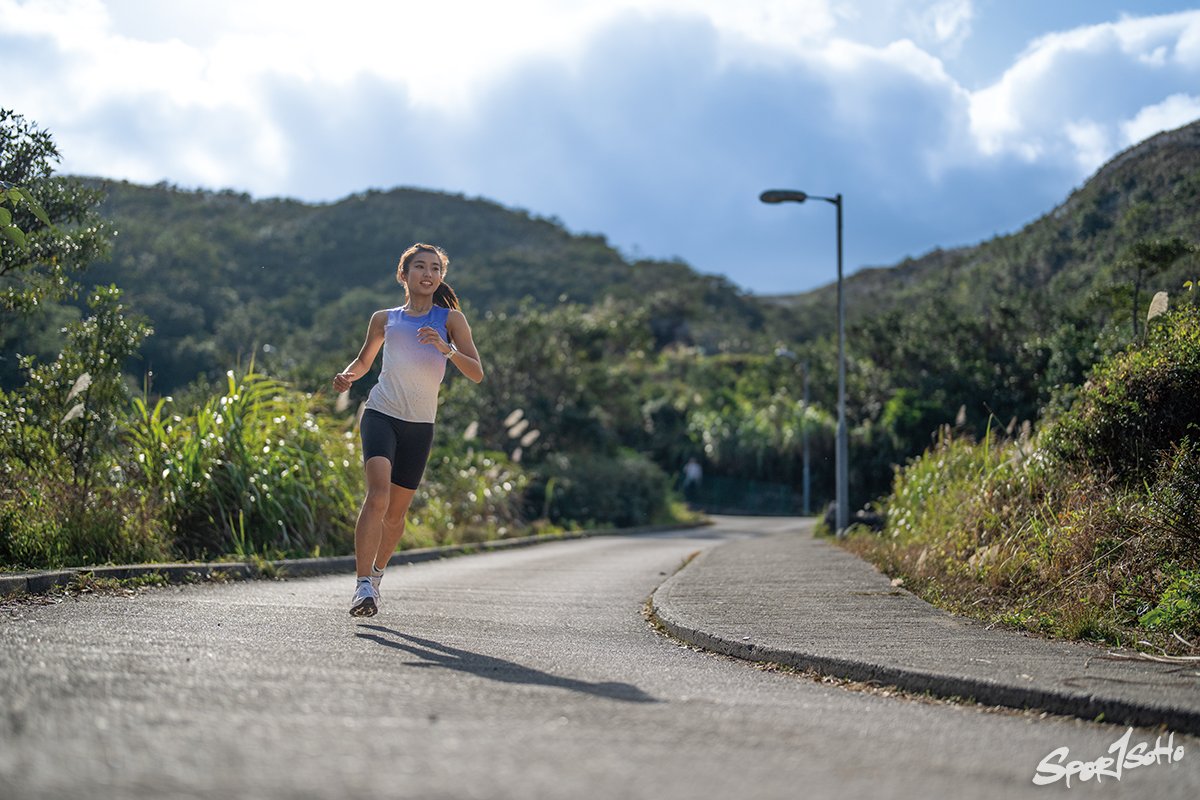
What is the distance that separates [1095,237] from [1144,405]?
12.1 metres

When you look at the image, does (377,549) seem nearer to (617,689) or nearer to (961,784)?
(617,689)

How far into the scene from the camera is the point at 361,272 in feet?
225

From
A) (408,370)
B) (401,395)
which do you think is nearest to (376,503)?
(401,395)

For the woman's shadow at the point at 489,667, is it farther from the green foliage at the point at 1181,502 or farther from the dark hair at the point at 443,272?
the green foliage at the point at 1181,502

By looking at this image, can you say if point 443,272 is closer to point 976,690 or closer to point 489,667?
point 489,667

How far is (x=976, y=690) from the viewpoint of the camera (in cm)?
521

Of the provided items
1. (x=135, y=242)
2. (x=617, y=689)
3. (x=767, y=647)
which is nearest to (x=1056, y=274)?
(x=767, y=647)

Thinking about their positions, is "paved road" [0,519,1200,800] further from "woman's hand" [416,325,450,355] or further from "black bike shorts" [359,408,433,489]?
"woman's hand" [416,325,450,355]

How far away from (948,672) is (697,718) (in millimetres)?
1676

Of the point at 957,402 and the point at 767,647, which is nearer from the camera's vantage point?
the point at 767,647

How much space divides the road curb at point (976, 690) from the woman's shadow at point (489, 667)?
133 centimetres

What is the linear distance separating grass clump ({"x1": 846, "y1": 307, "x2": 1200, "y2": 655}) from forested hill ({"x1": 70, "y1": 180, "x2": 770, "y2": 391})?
83.2ft

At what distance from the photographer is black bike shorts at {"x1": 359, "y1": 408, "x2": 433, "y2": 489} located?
7305 millimetres

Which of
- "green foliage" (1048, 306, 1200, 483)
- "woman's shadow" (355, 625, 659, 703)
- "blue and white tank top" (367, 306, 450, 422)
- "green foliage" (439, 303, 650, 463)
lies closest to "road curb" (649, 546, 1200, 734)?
"woman's shadow" (355, 625, 659, 703)
